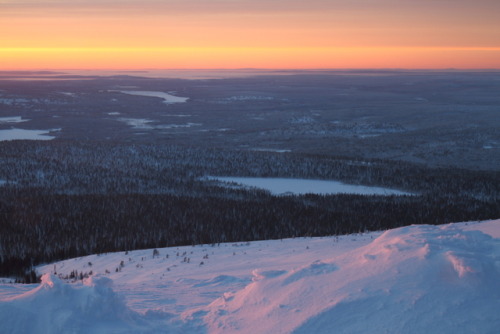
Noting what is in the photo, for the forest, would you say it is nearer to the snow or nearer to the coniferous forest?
the coniferous forest

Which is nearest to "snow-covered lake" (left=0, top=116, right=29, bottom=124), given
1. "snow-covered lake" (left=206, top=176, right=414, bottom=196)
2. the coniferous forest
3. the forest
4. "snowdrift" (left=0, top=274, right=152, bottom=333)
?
the coniferous forest

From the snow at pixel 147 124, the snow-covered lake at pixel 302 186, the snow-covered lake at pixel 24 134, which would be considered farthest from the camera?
the snow at pixel 147 124

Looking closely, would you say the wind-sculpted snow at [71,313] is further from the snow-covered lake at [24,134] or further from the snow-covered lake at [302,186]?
the snow-covered lake at [24,134]

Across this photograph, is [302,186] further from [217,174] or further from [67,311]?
[67,311]

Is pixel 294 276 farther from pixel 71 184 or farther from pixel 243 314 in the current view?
pixel 71 184

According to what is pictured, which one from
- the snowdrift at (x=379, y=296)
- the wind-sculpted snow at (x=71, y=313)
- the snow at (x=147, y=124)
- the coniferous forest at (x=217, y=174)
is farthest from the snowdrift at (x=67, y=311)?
the snow at (x=147, y=124)
